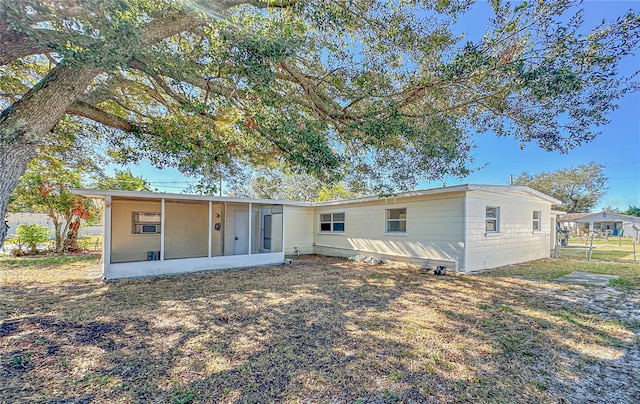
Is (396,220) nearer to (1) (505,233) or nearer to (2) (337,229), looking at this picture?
(2) (337,229)

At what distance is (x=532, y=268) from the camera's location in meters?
8.94

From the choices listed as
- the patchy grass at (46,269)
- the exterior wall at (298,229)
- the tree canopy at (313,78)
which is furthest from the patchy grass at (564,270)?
the patchy grass at (46,269)

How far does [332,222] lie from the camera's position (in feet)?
42.6

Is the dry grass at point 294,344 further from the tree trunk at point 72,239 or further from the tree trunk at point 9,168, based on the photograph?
the tree trunk at point 72,239

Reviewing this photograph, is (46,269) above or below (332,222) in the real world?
below

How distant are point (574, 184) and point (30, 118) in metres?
39.5

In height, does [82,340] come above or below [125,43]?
below

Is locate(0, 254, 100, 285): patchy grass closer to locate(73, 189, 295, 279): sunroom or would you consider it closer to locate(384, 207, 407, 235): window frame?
locate(73, 189, 295, 279): sunroom

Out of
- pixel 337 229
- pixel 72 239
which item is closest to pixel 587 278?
pixel 337 229

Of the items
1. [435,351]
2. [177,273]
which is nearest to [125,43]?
[435,351]

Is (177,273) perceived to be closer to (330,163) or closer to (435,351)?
(330,163)

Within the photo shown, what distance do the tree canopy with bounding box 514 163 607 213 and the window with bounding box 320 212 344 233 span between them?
2570 centimetres

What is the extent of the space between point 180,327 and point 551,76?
6.33m

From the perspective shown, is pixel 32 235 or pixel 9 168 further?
pixel 32 235
